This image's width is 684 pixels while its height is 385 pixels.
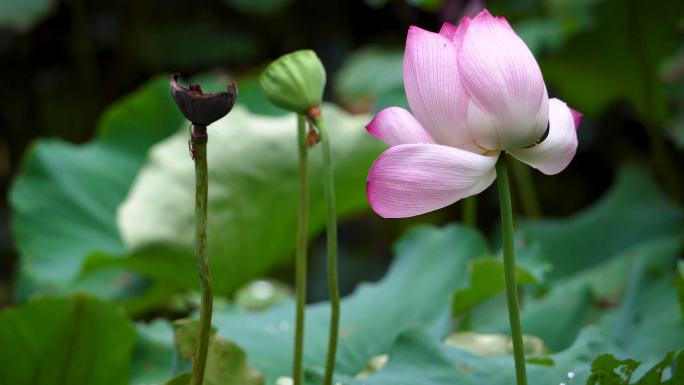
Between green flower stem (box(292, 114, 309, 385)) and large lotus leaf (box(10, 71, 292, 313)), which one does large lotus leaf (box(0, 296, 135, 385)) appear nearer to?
green flower stem (box(292, 114, 309, 385))

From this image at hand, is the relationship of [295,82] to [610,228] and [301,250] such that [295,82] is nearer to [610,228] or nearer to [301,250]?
[301,250]

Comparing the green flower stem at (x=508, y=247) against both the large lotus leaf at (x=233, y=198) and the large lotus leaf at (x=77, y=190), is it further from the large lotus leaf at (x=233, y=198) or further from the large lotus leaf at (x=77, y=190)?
the large lotus leaf at (x=77, y=190)

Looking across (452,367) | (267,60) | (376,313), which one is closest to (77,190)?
(376,313)

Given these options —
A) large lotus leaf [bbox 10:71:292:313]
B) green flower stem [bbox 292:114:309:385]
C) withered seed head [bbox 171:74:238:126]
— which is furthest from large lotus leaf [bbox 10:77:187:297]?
withered seed head [bbox 171:74:238:126]

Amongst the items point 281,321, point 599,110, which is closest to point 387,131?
point 281,321

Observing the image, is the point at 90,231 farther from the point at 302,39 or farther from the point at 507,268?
the point at 302,39

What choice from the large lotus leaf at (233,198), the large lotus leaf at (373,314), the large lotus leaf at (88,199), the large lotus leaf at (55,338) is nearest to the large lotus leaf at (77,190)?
the large lotus leaf at (88,199)

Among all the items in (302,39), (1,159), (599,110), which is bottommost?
(599,110)
